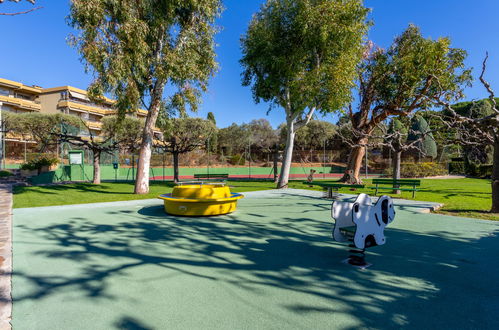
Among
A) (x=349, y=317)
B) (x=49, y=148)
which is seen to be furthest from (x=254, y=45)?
(x=49, y=148)

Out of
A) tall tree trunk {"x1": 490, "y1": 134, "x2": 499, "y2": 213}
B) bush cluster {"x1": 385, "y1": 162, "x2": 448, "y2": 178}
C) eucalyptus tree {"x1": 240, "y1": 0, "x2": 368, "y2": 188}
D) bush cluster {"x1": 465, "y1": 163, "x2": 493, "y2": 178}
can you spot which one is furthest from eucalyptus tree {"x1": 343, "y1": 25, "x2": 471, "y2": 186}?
bush cluster {"x1": 465, "y1": 163, "x2": 493, "y2": 178}

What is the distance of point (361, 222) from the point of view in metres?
4.61

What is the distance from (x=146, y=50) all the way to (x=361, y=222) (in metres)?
13.2

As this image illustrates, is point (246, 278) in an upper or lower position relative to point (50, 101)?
lower

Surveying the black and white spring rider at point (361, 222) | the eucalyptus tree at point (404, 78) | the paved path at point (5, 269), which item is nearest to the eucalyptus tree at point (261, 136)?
the eucalyptus tree at point (404, 78)

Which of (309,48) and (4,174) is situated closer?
(309,48)

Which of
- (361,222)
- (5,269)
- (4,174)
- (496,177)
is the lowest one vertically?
(5,269)

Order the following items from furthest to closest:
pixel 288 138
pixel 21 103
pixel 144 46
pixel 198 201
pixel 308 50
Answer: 1. pixel 21 103
2. pixel 288 138
3. pixel 308 50
4. pixel 144 46
5. pixel 198 201

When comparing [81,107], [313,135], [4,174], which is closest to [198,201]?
[4,174]

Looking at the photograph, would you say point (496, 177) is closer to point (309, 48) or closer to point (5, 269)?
point (309, 48)

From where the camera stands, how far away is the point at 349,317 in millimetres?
3051

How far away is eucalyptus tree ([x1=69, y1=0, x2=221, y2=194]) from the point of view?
12.9 metres

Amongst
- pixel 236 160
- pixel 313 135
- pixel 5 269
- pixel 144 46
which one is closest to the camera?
pixel 5 269

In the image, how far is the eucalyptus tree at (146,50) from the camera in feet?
42.4
